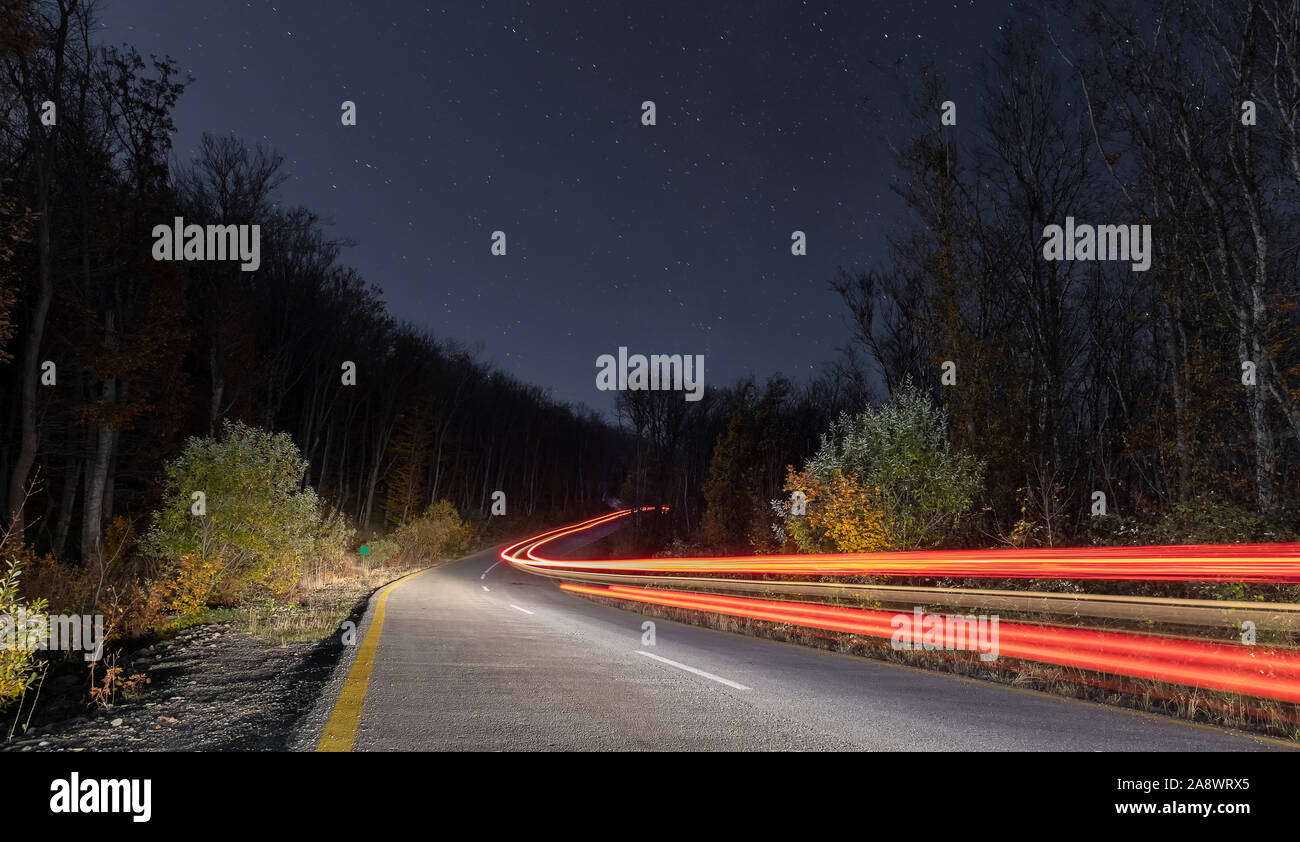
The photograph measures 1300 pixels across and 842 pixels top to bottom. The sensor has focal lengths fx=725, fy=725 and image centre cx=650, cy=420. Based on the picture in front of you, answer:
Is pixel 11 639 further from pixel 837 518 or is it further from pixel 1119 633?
pixel 837 518

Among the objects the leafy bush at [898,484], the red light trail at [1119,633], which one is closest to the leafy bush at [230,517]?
the red light trail at [1119,633]

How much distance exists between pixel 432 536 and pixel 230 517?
95.5 ft

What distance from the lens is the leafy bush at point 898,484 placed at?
17.0 m

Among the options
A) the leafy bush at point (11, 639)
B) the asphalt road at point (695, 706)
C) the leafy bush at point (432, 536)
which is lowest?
the leafy bush at point (432, 536)

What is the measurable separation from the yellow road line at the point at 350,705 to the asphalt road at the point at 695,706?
3.1 inches

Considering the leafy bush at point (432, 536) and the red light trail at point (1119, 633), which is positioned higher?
the red light trail at point (1119, 633)

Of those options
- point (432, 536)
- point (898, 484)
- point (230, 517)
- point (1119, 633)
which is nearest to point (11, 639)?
point (230, 517)

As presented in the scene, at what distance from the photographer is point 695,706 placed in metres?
6.14

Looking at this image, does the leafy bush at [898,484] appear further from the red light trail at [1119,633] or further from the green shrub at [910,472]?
the red light trail at [1119,633]

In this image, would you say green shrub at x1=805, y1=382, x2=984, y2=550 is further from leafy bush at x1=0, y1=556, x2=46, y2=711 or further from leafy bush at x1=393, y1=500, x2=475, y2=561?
leafy bush at x1=393, y1=500, x2=475, y2=561

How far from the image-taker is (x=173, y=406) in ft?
77.8

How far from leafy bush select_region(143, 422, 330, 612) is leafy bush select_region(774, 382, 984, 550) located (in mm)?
13307
